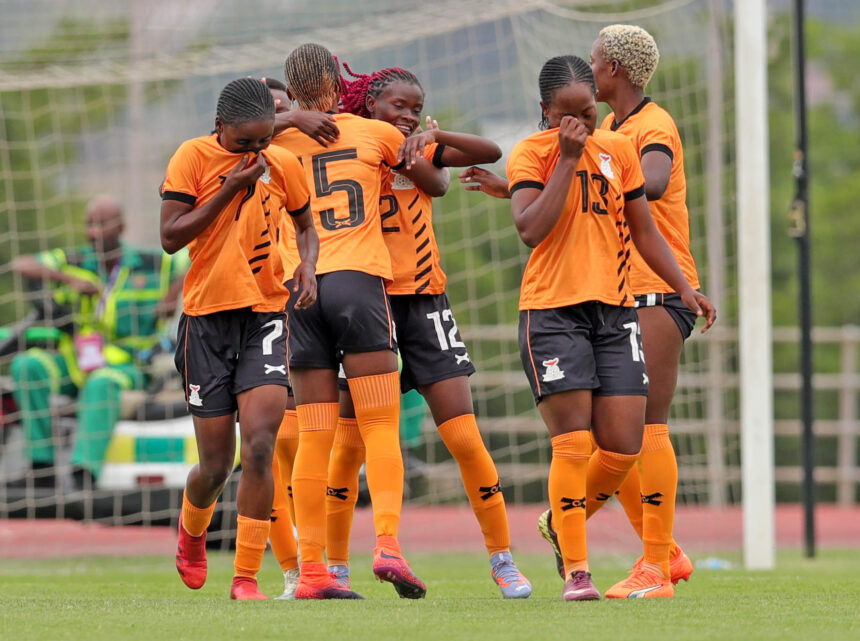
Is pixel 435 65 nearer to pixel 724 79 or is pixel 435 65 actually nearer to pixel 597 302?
pixel 724 79

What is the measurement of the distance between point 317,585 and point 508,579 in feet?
2.36

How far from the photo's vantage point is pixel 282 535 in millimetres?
5566

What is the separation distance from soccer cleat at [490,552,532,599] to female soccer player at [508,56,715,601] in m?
0.26

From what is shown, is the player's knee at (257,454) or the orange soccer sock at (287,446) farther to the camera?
the orange soccer sock at (287,446)

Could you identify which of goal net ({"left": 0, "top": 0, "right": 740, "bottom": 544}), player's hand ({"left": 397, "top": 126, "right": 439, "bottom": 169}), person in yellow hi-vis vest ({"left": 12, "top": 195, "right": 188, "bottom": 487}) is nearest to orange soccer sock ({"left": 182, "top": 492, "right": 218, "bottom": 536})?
player's hand ({"left": 397, "top": 126, "right": 439, "bottom": 169})

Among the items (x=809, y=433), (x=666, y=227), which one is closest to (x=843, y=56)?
(x=809, y=433)

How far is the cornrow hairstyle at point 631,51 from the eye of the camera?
5652mm

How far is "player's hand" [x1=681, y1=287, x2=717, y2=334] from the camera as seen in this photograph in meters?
5.09

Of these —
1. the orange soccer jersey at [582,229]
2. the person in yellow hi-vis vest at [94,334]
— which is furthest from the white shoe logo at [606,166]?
the person in yellow hi-vis vest at [94,334]

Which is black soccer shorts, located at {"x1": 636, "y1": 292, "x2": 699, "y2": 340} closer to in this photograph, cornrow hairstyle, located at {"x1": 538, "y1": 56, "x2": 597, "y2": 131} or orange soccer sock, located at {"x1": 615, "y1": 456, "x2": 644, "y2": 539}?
orange soccer sock, located at {"x1": 615, "y1": 456, "x2": 644, "y2": 539}

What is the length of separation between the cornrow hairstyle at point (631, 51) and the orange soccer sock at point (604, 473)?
1588 millimetres

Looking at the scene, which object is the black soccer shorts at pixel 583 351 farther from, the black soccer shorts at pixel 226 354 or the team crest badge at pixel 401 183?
the black soccer shorts at pixel 226 354

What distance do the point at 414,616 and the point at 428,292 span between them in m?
1.43

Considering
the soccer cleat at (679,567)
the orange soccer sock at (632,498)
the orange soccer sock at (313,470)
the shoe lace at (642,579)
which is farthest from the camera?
the orange soccer sock at (632,498)
